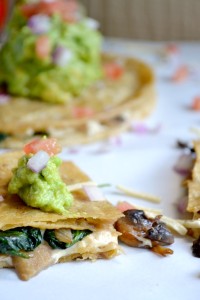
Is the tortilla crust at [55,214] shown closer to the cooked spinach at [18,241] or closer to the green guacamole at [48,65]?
the cooked spinach at [18,241]

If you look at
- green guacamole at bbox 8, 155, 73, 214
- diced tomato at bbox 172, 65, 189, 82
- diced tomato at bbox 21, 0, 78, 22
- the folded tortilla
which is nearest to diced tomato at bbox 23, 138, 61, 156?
green guacamole at bbox 8, 155, 73, 214

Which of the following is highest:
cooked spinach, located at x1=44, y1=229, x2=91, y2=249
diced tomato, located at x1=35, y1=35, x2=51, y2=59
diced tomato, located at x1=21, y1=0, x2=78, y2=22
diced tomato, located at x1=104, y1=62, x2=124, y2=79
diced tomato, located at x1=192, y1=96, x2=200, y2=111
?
diced tomato, located at x1=21, y1=0, x2=78, y2=22

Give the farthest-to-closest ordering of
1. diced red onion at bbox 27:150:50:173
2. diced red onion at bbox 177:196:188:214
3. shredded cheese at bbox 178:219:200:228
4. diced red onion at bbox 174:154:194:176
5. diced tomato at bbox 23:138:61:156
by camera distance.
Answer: diced red onion at bbox 174:154:194:176 → diced red onion at bbox 177:196:188:214 → shredded cheese at bbox 178:219:200:228 → diced tomato at bbox 23:138:61:156 → diced red onion at bbox 27:150:50:173

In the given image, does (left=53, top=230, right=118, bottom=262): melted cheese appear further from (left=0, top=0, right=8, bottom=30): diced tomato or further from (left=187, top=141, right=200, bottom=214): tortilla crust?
(left=0, top=0, right=8, bottom=30): diced tomato

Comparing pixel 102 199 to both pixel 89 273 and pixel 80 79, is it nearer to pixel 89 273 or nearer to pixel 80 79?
pixel 89 273

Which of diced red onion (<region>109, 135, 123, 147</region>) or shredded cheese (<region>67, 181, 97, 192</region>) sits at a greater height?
shredded cheese (<region>67, 181, 97, 192</region>)

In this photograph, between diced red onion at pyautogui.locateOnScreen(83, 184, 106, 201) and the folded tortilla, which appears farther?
diced red onion at pyautogui.locateOnScreen(83, 184, 106, 201)

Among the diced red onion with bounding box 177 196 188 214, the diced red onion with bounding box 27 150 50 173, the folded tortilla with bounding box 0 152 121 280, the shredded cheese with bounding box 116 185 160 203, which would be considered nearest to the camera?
the folded tortilla with bounding box 0 152 121 280

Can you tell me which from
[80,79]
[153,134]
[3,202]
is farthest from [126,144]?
[3,202]

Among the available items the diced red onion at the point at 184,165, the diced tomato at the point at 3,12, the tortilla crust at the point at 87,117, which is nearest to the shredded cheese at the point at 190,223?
the diced red onion at the point at 184,165
